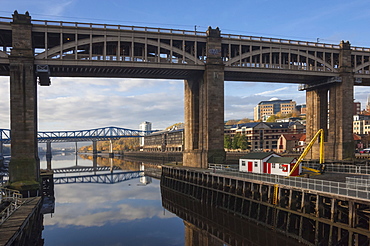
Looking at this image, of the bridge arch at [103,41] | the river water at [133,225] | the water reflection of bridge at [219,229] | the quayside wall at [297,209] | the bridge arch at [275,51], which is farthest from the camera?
the bridge arch at [275,51]

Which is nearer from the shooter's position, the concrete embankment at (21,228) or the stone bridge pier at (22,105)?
the concrete embankment at (21,228)

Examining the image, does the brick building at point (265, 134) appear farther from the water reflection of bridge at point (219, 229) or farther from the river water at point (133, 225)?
the water reflection of bridge at point (219, 229)

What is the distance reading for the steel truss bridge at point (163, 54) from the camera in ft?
175

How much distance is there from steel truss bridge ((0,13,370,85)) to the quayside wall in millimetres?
23666

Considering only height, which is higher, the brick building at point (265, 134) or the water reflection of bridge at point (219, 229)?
the brick building at point (265, 134)

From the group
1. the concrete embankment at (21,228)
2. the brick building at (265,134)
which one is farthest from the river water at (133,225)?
the brick building at (265,134)

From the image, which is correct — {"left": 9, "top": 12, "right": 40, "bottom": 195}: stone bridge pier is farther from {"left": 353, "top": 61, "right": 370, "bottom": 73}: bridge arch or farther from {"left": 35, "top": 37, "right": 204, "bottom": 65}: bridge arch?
{"left": 353, "top": 61, "right": 370, "bottom": 73}: bridge arch

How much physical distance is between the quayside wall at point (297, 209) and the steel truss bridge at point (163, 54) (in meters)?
23.7

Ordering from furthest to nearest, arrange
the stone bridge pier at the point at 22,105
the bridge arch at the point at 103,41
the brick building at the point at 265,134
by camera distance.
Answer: the brick building at the point at 265,134, the bridge arch at the point at 103,41, the stone bridge pier at the point at 22,105

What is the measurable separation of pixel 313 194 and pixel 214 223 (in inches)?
502

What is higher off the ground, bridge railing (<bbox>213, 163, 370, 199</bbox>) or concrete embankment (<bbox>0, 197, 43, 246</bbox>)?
bridge railing (<bbox>213, 163, 370, 199</bbox>)

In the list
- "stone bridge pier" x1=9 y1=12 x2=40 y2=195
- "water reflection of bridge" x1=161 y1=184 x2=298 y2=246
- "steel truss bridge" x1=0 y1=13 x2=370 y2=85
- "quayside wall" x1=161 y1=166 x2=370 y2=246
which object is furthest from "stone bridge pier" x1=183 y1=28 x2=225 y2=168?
"stone bridge pier" x1=9 y1=12 x2=40 y2=195

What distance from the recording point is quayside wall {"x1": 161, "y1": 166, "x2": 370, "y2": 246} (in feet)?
89.0

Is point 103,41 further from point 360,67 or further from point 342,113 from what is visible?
point 360,67
